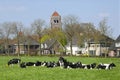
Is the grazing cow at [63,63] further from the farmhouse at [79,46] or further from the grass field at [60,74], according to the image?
the farmhouse at [79,46]

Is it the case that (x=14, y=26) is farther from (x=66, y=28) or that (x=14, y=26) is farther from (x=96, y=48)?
(x=96, y=48)

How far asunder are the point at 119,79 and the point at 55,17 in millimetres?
175630

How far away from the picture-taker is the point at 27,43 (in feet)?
461

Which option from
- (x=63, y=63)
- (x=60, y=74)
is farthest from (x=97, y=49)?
(x=60, y=74)

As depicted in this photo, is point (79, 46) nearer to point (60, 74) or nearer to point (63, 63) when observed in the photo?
point (63, 63)

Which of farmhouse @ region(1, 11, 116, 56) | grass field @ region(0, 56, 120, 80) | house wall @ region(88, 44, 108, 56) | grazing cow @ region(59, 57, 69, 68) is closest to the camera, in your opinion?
grass field @ region(0, 56, 120, 80)

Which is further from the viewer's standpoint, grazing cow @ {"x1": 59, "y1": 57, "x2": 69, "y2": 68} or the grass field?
grazing cow @ {"x1": 59, "y1": 57, "x2": 69, "y2": 68}

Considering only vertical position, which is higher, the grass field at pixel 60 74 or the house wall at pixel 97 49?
the house wall at pixel 97 49

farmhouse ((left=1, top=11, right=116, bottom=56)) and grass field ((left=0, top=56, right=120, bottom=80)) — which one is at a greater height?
farmhouse ((left=1, top=11, right=116, bottom=56))

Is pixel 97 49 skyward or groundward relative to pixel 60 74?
skyward

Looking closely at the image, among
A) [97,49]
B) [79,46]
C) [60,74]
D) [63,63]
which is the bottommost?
[60,74]

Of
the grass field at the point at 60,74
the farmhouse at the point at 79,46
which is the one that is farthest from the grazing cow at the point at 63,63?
the farmhouse at the point at 79,46

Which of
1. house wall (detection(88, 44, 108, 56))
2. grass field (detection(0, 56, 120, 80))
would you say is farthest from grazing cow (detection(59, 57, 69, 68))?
house wall (detection(88, 44, 108, 56))

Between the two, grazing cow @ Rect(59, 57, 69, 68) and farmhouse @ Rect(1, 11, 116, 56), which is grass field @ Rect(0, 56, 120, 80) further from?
farmhouse @ Rect(1, 11, 116, 56)
